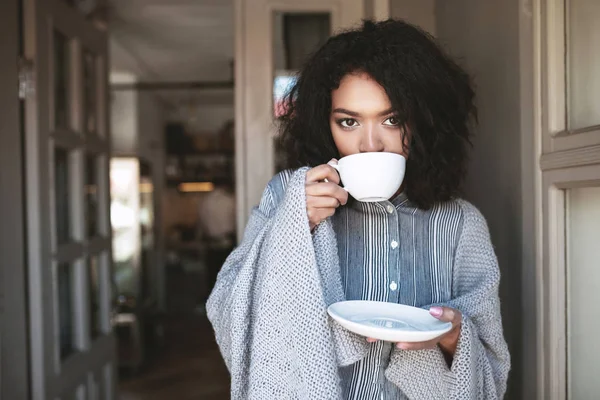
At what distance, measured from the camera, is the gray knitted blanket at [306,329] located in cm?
77

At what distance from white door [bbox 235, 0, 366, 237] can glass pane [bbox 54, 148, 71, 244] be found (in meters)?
0.64

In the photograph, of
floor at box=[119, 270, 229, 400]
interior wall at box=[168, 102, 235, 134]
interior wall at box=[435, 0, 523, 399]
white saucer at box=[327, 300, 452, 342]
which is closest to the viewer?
white saucer at box=[327, 300, 452, 342]

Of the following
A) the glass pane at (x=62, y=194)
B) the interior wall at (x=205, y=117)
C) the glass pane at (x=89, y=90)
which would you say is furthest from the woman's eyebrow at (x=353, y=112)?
the interior wall at (x=205, y=117)

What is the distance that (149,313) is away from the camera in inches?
192

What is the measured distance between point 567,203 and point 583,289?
0.15m

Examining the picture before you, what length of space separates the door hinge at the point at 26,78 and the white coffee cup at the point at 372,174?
4.11ft

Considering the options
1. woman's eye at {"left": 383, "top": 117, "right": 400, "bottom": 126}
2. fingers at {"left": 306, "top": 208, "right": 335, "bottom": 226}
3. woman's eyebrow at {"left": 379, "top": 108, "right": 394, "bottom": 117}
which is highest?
woman's eyebrow at {"left": 379, "top": 108, "right": 394, "bottom": 117}

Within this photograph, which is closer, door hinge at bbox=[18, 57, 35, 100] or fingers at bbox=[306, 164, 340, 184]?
fingers at bbox=[306, 164, 340, 184]

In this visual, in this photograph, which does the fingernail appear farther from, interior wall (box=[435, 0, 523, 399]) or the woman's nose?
interior wall (box=[435, 0, 523, 399])

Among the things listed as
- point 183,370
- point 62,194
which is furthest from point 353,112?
point 183,370

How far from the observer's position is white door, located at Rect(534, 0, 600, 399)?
2.87 ft

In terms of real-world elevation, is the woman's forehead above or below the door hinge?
below

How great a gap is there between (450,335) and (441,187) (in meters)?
0.28

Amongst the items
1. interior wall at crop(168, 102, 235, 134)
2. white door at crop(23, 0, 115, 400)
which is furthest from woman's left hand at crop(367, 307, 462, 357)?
interior wall at crop(168, 102, 235, 134)
